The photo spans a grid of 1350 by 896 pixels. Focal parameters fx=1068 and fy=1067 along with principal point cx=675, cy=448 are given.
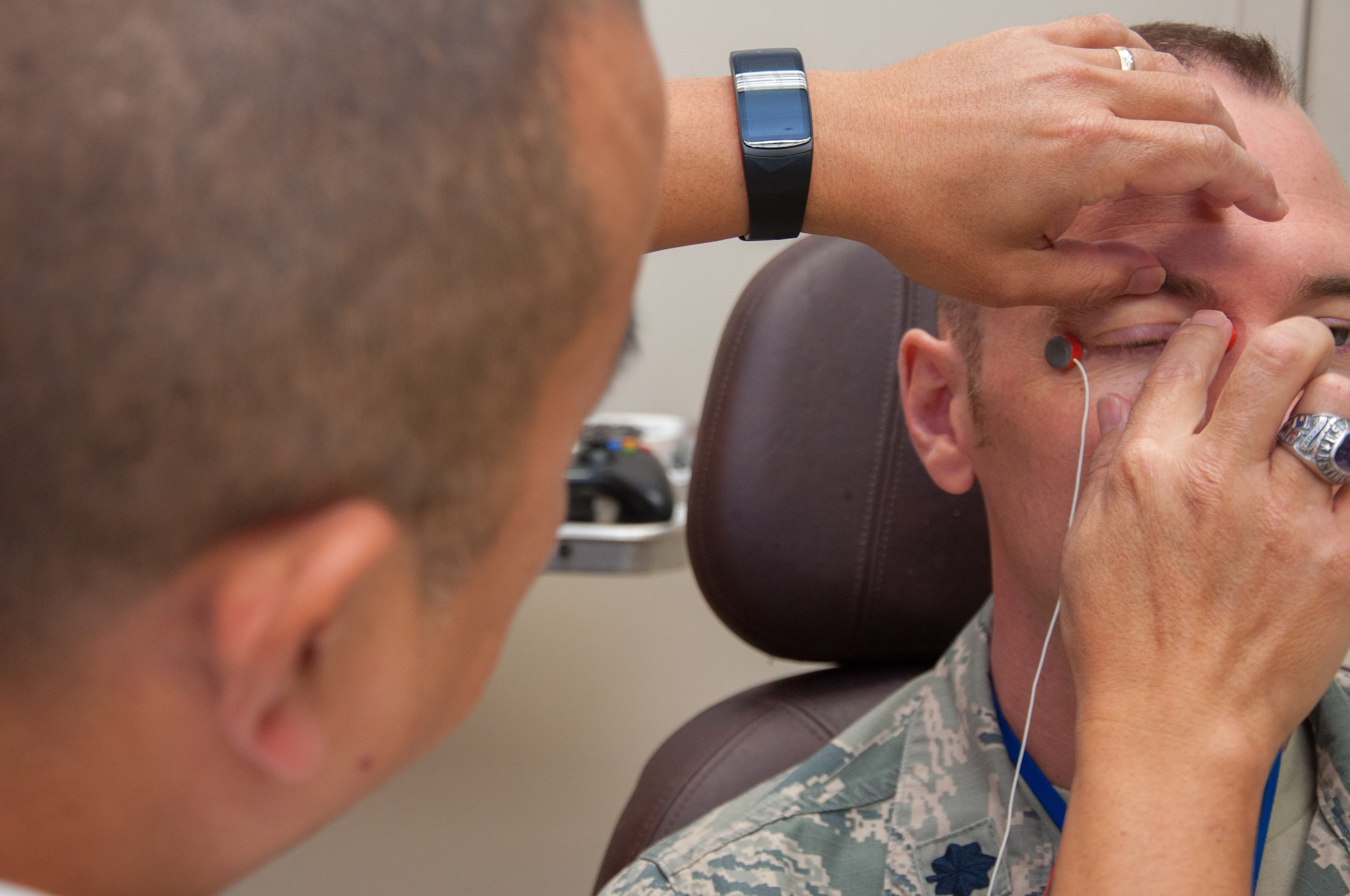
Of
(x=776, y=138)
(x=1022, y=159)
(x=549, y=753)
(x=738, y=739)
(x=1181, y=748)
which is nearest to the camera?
(x=1181, y=748)

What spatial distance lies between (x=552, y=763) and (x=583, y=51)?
2161 mm

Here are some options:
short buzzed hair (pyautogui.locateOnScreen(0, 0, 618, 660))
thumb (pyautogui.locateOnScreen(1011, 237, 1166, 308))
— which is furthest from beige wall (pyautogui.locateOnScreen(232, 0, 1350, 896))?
short buzzed hair (pyautogui.locateOnScreen(0, 0, 618, 660))

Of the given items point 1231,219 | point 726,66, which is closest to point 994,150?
point 1231,219

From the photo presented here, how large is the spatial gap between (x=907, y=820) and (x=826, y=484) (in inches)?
17.6

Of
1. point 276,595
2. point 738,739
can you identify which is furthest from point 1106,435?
point 276,595

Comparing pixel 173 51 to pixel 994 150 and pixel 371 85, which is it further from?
pixel 994 150

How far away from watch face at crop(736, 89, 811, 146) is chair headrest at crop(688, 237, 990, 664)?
1.62 ft

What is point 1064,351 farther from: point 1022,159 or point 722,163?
point 722,163

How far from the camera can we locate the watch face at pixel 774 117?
0.96 metres

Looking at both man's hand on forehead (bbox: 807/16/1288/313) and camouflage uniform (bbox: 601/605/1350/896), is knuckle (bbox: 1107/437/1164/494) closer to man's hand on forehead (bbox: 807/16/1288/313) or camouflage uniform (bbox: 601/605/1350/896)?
man's hand on forehead (bbox: 807/16/1288/313)

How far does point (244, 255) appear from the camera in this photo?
0.39 metres

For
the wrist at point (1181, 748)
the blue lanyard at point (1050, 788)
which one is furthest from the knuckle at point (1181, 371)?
the blue lanyard at point (1050, 788)

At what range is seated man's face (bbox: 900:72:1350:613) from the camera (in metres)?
0.98

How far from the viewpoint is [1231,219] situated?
99cm
